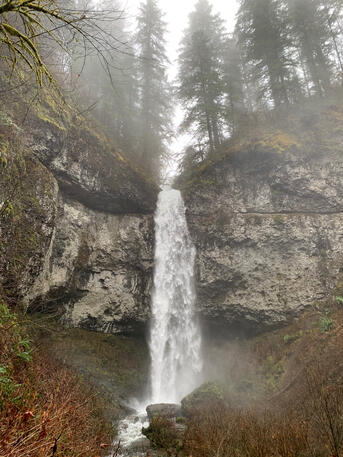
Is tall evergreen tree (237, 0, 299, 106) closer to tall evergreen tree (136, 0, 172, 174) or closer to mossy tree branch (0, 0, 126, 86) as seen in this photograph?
tall evergreen tree (136, 0, 172, 174)

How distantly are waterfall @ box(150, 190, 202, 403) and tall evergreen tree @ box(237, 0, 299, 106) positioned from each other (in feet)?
32.2

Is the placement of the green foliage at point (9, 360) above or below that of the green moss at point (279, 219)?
below

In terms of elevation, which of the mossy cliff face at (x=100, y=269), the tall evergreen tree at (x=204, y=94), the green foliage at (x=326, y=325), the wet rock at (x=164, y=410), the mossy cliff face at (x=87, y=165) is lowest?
the wet rock at (x=164, y=410)

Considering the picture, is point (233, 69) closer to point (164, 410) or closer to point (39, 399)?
point (164, 410)

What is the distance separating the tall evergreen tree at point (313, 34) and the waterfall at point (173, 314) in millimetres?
12719

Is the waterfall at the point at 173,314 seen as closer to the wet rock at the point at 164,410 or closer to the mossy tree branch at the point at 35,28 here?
the wet rock at the point at 164,410

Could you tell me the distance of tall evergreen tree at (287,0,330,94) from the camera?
653 inches

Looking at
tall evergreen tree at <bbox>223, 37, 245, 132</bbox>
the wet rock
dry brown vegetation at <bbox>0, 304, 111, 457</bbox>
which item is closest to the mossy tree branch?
dry brown vegetation at <bbox>0, 304, 111, 457</bbox>

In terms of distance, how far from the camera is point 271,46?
16.3 metres

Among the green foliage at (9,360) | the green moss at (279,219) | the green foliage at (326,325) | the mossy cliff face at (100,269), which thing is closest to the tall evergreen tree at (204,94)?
the green moss at (279,219)

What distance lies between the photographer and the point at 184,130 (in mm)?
18453

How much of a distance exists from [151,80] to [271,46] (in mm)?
9156

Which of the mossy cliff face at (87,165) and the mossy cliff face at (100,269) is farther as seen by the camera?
the mossy cliff face at (100,269)

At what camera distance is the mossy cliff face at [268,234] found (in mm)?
11484
